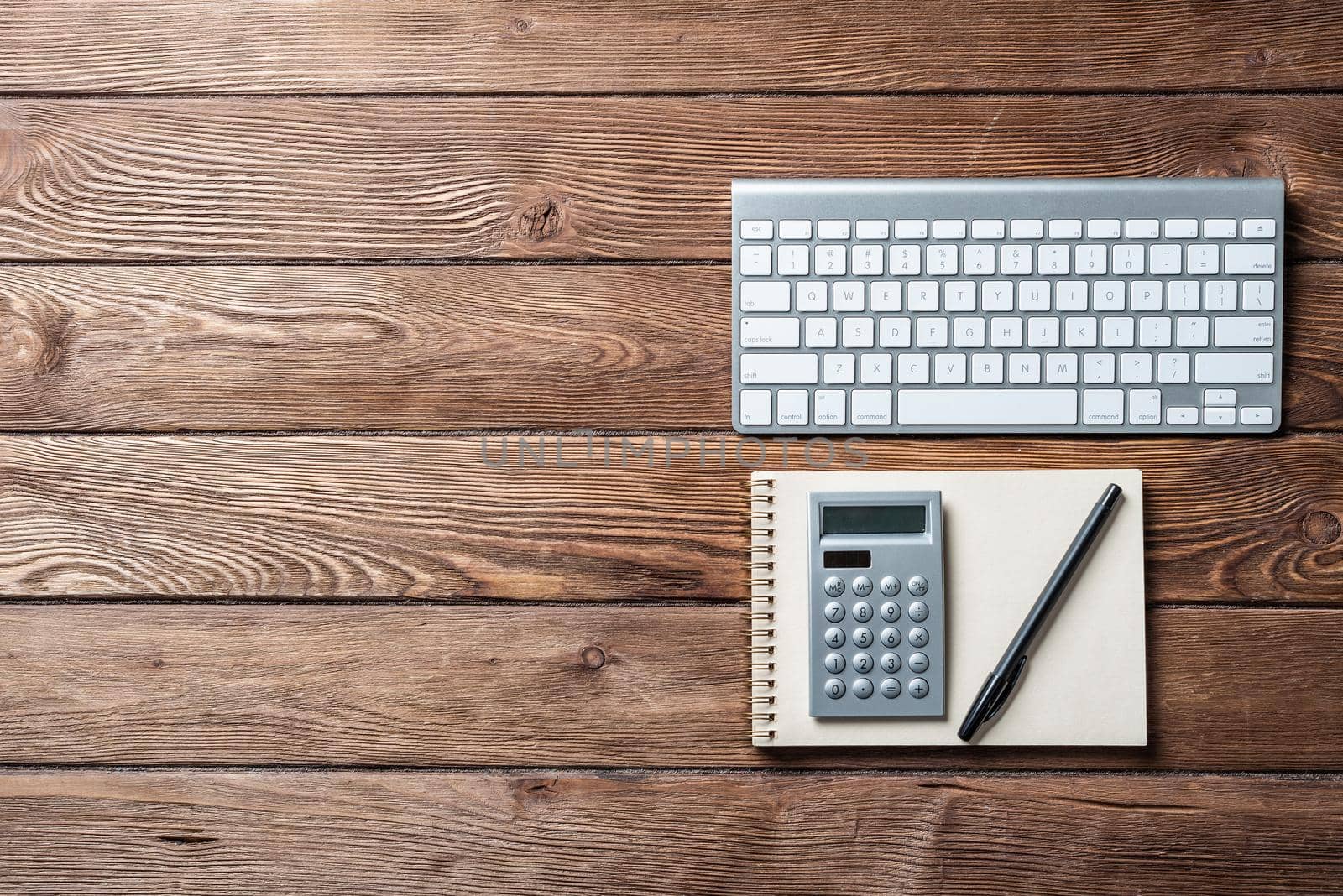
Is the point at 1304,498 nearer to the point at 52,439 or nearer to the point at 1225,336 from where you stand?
the point at 1225,336

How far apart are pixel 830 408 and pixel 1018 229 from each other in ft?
0.64

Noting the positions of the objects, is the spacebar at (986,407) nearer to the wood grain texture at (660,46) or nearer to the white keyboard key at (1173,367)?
the white keyboard key at (1173,367)

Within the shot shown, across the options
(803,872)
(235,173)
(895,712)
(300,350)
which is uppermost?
(235,173)

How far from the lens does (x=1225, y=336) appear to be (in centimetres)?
61

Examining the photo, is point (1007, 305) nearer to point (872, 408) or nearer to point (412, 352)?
point (872, 408)

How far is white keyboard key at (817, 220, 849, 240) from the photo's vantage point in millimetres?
620

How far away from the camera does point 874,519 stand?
0.61 metres

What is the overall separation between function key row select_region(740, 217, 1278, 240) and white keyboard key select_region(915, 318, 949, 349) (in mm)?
63

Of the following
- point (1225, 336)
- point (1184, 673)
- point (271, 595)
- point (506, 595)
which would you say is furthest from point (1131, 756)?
point (271, 595)

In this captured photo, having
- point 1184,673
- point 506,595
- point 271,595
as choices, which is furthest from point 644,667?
point 1184,673

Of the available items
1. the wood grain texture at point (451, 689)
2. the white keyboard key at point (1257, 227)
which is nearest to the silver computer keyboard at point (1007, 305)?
the white keyboard key at point (1257, 227)

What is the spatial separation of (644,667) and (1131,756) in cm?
37

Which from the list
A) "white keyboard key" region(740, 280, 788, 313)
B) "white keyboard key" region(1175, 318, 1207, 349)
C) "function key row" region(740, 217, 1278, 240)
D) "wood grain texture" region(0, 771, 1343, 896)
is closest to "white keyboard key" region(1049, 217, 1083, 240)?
"function key row" region(740, 217, 1278, 240)

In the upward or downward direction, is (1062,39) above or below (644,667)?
Result: above
